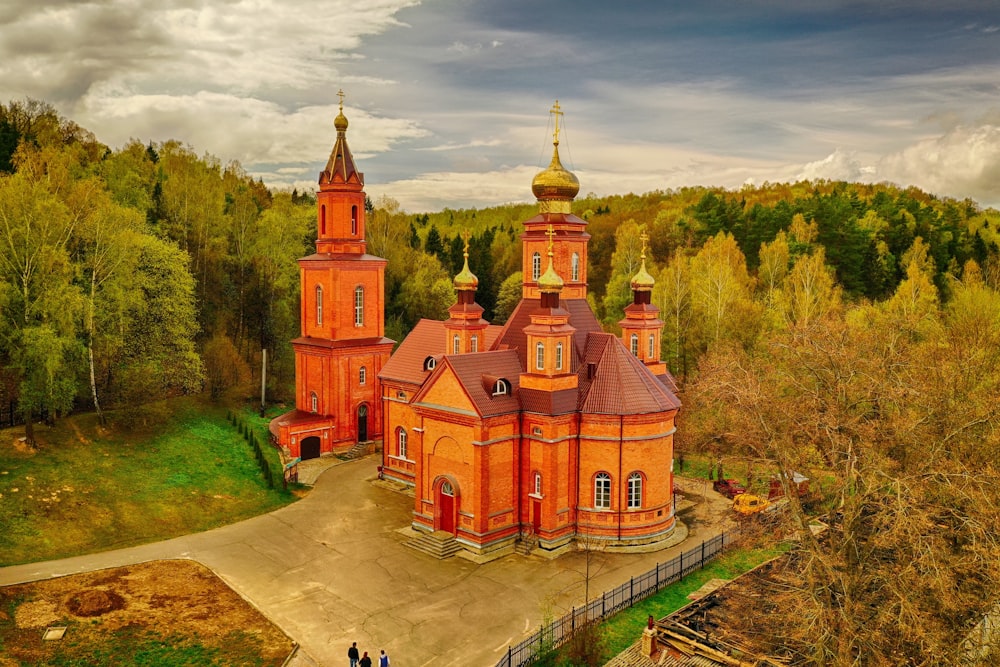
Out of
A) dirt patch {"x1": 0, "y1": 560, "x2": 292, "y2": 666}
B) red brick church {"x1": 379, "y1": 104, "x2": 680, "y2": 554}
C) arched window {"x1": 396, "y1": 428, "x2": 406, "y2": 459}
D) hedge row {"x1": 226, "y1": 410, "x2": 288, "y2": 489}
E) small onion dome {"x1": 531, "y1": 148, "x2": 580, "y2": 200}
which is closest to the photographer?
dirt patch {"x1": 0, "y1": 560, "x2": 292, "y2": 666}

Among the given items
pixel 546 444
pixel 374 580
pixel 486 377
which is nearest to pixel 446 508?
pixel 374 580

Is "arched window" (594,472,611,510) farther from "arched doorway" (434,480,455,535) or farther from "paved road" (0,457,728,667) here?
"arched doorway" (434,480,455,535)

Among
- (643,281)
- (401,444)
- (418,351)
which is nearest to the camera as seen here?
(643,281)

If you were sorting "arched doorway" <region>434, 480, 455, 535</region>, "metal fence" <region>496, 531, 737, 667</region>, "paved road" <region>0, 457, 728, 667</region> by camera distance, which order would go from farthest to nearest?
1. "arched doorway" <region>434, 480, 455, 535</region>
2. "paved road" <region>0, 457, 728, 667</region>
3. "metal fence" <region>496, 531, 737, 667</region>

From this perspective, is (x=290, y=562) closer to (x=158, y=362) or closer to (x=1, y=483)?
(x=1, y=483)

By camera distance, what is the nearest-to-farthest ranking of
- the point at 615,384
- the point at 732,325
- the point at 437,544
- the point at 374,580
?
the point at 374,580 → the point at 437,544 → the point at 615,384 → the point at 732,325

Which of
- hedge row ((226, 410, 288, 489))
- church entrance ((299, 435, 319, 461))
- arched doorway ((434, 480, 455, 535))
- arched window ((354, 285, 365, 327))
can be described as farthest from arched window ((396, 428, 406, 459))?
arched window ((354, 285, 365, 327))

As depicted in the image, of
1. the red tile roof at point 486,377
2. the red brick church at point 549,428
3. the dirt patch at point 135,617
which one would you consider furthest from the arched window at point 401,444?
the dirt patch at point 135,617

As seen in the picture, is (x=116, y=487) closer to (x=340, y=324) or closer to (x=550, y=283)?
(x=340, y=324)
